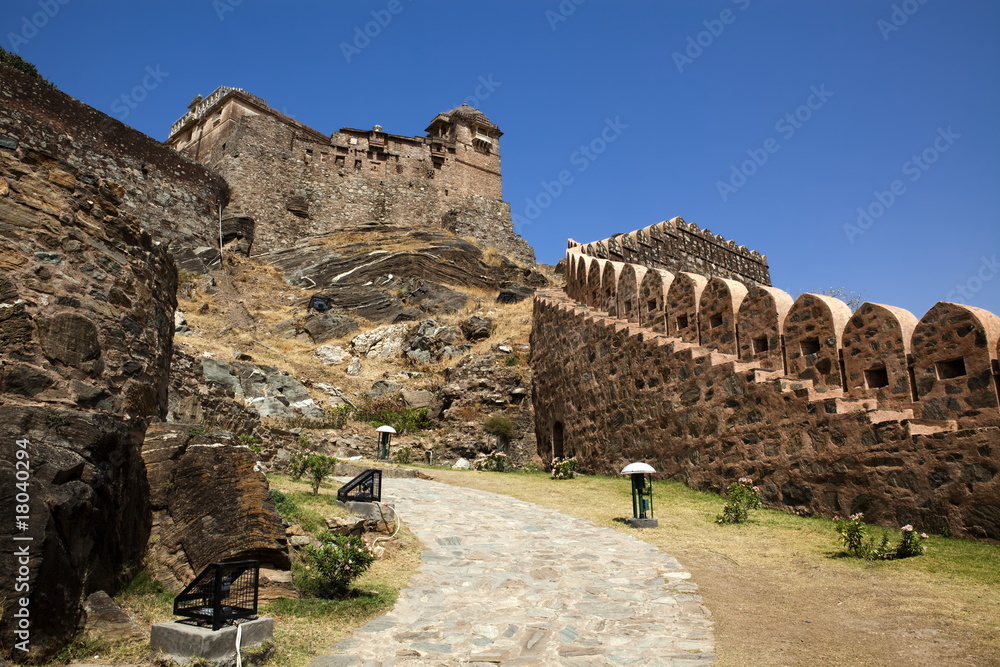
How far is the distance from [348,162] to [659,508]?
1424 inches

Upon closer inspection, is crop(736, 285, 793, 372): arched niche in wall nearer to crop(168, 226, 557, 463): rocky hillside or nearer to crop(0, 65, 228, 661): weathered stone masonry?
crop(168, 226, 557, 463): rocky hillside

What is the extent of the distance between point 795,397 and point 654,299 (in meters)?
5.76

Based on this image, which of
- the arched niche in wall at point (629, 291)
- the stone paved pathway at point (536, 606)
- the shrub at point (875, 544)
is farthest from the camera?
the arched niche in wall at point (629, 291)

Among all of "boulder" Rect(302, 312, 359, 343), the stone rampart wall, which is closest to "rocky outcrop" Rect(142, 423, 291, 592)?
the stone rampart wall

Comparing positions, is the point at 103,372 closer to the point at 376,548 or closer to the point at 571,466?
the point at 376,548

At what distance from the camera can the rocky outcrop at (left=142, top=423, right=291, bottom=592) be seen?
5605 mm

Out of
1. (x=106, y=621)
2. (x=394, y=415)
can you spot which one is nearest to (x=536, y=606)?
(x=106, y=621)

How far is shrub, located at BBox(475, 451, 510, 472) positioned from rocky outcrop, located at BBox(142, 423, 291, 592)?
485 inches

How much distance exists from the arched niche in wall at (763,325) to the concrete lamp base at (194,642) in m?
10.0

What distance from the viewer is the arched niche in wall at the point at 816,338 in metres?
10.8

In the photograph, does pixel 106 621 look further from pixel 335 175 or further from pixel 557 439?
pixel 335 175

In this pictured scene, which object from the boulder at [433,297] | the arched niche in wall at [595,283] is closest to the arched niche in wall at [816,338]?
the arched niche in wall at [595,283]

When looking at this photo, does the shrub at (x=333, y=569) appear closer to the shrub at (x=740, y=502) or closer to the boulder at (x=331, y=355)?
the shrub at (x=740, y=502)

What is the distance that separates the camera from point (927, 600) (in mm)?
5914
